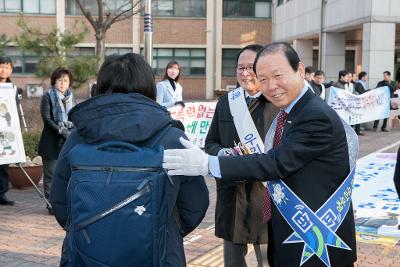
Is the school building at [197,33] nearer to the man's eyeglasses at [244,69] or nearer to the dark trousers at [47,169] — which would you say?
the dark trousers at [47,169]

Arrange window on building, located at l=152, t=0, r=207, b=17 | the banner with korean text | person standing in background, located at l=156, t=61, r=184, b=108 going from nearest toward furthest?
person standing in background, located at l=156, t=61, r=184, b=108, the banner with korean text, window on building, located at l=152, t=0, r=207, b=17

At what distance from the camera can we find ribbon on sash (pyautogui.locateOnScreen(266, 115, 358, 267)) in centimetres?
234

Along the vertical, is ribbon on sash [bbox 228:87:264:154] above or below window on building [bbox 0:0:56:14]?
below

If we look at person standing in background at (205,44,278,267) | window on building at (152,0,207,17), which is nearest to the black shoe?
person standing in background at (205,44,278,267)

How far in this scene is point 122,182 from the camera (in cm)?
206

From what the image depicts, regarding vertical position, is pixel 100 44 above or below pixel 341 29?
below

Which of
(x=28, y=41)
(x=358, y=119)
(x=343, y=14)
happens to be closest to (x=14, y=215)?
(x=28, y=41)

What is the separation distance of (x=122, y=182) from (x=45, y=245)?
3612 millimetres

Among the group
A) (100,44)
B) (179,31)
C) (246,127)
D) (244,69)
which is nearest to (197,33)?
(179,31)

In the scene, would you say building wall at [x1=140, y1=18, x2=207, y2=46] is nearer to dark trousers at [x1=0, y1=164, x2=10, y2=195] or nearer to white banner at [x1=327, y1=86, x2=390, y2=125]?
white banner at [x1=327, y1=86, x2=390, y2=125]

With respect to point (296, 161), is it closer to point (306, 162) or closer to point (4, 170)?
point (306, 162)

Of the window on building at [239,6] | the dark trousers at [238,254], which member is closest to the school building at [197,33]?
the window on building at [239,6]

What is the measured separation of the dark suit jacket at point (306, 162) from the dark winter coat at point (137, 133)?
196 millimetres

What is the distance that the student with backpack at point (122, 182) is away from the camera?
2.07 meters
